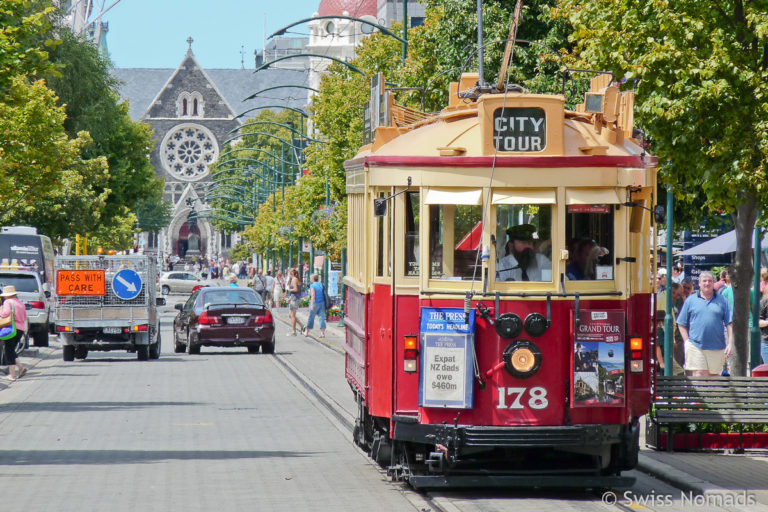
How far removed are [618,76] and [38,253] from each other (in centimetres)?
2903

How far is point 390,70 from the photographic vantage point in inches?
1499

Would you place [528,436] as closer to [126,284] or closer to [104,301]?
Answer: [126,284]

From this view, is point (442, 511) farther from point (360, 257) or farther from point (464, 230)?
point (360, 257)

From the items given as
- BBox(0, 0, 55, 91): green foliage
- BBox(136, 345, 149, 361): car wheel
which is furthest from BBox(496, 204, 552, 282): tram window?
BBox(136, 345, 149, 361): car wheel

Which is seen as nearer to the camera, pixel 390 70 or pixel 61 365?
pixel 61 365

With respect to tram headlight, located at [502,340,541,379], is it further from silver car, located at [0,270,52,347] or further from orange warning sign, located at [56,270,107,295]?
silver car, located at [0,270,52,347]

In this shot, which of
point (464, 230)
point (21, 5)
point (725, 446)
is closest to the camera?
point (464, 230)

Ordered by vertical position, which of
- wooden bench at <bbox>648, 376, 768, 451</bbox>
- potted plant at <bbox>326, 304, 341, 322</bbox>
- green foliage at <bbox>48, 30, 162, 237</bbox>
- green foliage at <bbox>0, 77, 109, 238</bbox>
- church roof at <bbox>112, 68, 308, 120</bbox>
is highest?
church roof at <bbox>112, 68, 308, 120</bbox>

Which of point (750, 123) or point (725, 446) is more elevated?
point (750, 123)

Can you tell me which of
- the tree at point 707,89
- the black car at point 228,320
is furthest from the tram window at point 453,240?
the black car at point 228,320

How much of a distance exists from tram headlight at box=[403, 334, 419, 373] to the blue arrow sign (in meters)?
19.0

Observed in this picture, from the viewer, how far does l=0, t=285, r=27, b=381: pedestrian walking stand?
23.6m

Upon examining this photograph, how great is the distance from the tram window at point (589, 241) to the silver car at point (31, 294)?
24794 mm

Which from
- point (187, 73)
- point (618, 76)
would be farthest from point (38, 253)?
point (187, 73)
